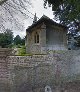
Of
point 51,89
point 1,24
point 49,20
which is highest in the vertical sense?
point 49,20

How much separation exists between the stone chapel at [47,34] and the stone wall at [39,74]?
23.2 m

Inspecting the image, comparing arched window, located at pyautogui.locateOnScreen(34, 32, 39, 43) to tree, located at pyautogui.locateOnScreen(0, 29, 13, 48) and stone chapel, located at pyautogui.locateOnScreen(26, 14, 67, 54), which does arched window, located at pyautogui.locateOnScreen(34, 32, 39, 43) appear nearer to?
stone chapel, located at pyautogui.locateOnScreen(26, 14, 67, 54)

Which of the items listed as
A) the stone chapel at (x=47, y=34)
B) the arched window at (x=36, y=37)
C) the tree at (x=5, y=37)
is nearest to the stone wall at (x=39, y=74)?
the tree at (x=5, y=37)

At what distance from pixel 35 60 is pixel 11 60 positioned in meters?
0.72

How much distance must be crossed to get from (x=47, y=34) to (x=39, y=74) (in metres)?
26.0

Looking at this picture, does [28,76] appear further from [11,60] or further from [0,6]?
[0,6]

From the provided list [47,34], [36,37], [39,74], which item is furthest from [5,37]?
[39,74]

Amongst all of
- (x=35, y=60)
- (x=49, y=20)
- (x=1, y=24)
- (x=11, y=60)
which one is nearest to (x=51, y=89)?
(x=35, y=60)

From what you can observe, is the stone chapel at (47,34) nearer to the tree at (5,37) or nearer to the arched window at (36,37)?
the arched window at (36,37)

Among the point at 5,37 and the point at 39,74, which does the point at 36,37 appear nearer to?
the point at 5,37

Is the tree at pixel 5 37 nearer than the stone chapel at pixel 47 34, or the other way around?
the tree at pixel 5 37

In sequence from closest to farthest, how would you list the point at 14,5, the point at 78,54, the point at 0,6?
1. the point at 78,54
2. the point at 0,6
3. the point at 14,5

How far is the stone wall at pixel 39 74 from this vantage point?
6.64 m

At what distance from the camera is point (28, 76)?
7023mm
